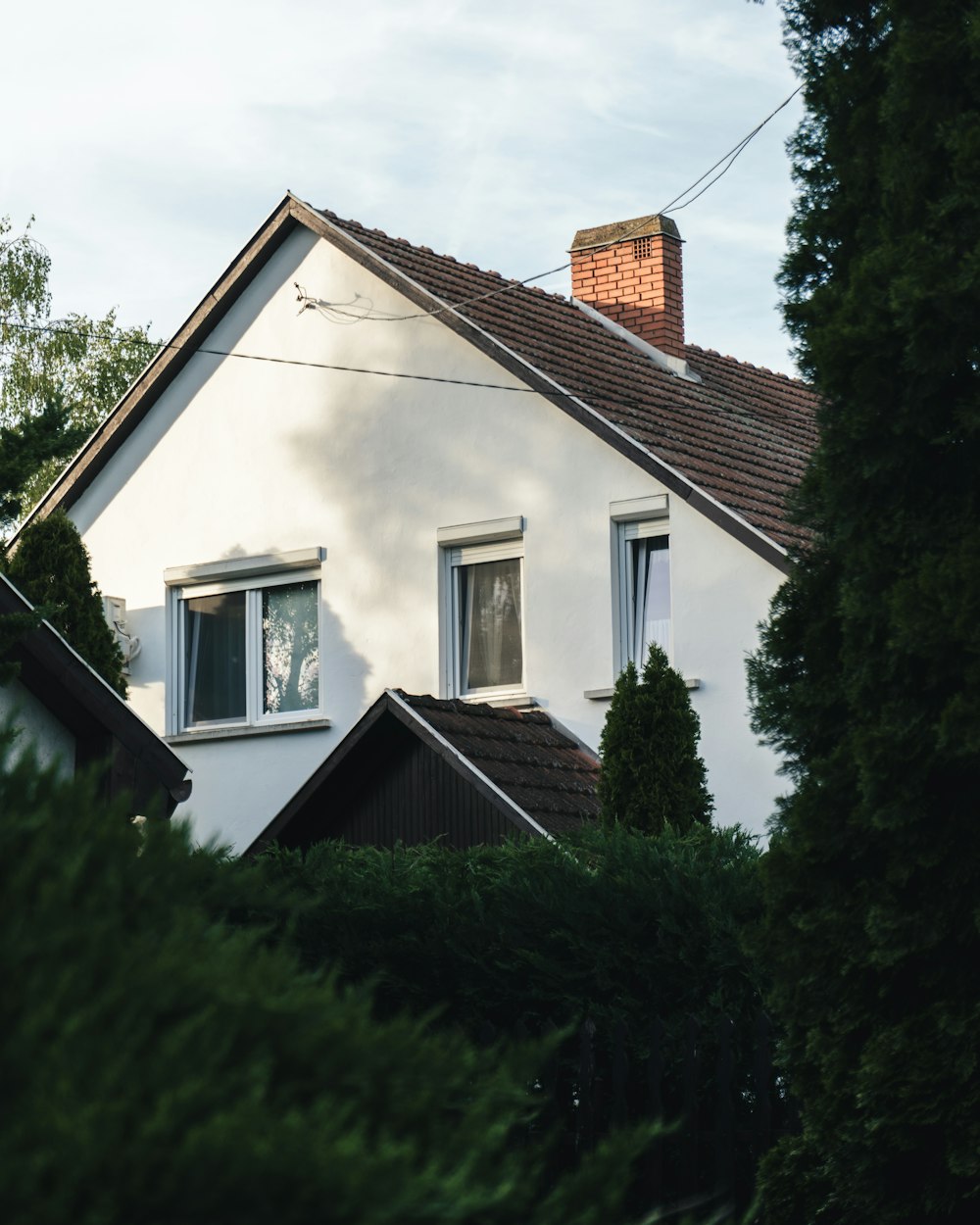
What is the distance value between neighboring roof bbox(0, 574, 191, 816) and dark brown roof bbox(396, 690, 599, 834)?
2.75 m

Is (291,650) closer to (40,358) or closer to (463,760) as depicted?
(463,760)

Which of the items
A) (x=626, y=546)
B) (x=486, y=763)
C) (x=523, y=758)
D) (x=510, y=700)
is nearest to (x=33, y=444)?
(x=486, y=763)

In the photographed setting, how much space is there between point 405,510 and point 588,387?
79.4 inches

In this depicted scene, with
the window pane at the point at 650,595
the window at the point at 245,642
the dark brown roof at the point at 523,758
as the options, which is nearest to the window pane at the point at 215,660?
the window at the point at 245,642

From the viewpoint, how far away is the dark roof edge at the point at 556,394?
13.7 meters

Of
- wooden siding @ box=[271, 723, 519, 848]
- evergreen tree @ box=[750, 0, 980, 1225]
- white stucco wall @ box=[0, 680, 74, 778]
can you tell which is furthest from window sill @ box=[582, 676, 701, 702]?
evergreen tree @ box=[750, 0, 980, 1225]

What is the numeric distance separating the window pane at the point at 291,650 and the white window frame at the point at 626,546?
10.3 ft

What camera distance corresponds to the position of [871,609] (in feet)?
17.9

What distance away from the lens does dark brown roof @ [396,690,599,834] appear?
12.8 m

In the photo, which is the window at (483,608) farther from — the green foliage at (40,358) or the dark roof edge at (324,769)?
the green foliage at (40,358)

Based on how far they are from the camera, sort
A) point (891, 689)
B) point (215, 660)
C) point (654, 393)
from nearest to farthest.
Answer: point (891, 689) < point (654, 393) < point (215, 660)

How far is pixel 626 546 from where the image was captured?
14.8 m

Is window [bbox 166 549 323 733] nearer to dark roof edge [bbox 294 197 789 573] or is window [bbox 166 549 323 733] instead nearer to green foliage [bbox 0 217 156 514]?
dark roof edge [bbox 294 197 789 573]

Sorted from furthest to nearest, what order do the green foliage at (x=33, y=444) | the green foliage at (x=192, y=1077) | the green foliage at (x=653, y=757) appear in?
the green foliage at (x=653, y=757), the green foliage at (x=33, y=444), the green foliage at (x=192, y=1077)
